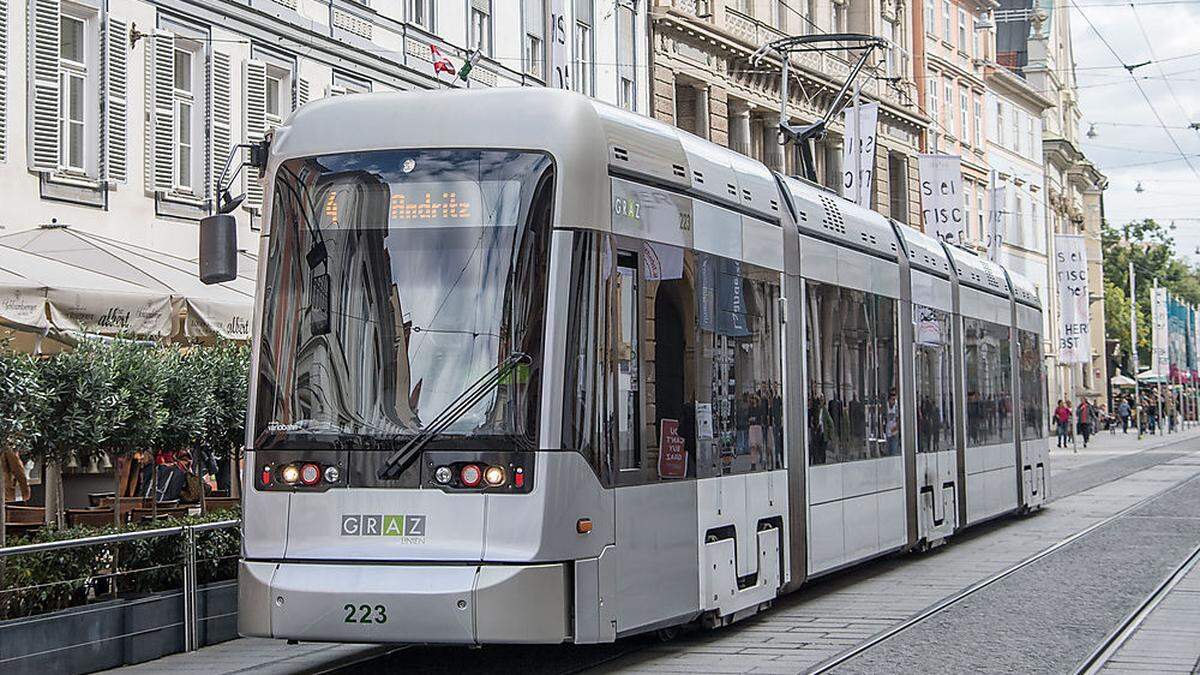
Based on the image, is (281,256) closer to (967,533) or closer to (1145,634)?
(1145,634)

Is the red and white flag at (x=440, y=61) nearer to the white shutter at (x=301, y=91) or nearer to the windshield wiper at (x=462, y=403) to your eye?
the white shutter at (x=301, y=91)

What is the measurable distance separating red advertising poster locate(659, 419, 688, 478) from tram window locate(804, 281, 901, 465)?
10.4 ft

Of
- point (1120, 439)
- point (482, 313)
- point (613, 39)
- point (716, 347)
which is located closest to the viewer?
point (482, 313)

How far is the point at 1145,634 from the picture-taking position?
1320 centimetres

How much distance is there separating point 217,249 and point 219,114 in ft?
47.9

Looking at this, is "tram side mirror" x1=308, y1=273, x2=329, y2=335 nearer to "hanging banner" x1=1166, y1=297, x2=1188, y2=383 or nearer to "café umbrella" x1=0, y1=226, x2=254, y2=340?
"café umbrella" x1=0, y1=226, x2=254, y2=340

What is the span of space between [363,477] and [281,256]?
1.40 meters

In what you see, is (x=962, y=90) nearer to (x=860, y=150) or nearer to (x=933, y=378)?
(x=860, y=150)

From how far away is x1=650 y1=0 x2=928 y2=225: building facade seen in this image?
40406mm

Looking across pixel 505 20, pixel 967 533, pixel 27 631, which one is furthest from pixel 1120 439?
pixel 27 631

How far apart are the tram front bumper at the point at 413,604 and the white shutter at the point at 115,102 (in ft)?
41.7

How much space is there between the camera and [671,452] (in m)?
11.6

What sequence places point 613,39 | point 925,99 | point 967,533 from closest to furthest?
point 967,533
point 613,39
point 925,99

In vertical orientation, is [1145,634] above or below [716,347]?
below
